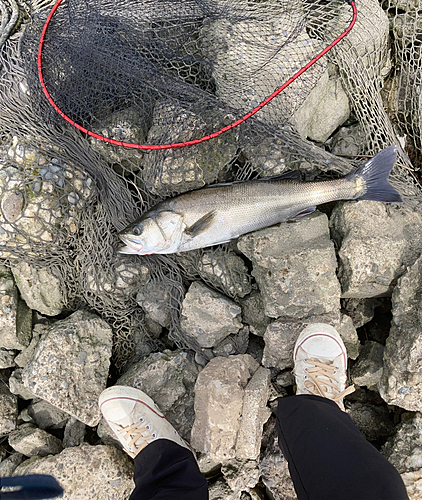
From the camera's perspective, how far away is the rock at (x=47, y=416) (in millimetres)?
3379

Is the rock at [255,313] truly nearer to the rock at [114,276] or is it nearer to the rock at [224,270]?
the rock at [224,270]

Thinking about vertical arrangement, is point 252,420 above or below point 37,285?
below

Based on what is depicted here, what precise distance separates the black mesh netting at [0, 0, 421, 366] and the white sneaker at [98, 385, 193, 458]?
69 centimetres

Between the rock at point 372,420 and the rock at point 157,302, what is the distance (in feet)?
6.66

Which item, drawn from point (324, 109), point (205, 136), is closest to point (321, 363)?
point (205, 136)

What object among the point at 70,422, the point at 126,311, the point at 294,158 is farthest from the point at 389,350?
the point at 70,422

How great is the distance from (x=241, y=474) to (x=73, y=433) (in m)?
1.72

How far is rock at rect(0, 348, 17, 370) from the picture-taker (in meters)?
3.40

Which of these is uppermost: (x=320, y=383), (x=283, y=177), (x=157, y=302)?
(x=283, y=177)

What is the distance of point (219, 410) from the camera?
2689 millimetres

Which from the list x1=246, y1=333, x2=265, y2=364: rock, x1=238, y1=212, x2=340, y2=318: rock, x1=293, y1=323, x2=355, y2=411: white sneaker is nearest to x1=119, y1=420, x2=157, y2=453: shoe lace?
x1=246, y1=333, x2=265, y2=364: rock

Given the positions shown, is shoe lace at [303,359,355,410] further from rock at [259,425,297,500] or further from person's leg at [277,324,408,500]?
rock at [259,425,297,500]

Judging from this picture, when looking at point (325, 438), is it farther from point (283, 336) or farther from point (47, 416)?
point (47, 416)

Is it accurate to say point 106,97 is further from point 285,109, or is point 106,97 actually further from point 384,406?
point 384,406
